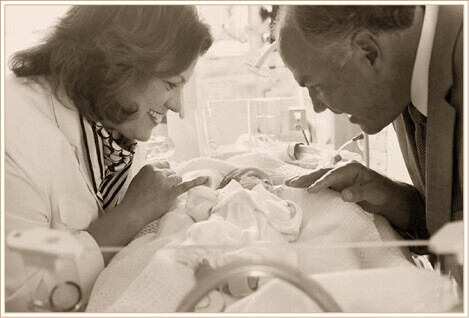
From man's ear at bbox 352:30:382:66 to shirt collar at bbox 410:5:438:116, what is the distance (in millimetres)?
70

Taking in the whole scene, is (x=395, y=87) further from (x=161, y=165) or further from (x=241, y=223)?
(x=161, y=165)

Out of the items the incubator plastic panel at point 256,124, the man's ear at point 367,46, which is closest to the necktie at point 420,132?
the man's ear at point 367,46

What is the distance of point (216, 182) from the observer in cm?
127

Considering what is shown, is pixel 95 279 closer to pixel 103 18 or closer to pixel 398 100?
pixel 103 18

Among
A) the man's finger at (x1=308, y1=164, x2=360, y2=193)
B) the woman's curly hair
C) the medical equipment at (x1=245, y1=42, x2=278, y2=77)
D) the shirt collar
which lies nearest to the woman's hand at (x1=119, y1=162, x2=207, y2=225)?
the woman's curly hair

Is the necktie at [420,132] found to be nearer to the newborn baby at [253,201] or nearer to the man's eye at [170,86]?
the newborn baby at [253,201]

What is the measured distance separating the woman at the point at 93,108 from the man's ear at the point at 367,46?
30 centimetres

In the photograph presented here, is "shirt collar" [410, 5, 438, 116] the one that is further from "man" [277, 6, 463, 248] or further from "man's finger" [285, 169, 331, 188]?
"man's finger" [285, 169, 331, 188]

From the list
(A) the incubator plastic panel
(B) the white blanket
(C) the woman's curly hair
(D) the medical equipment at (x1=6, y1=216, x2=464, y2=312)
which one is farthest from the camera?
(A) the incubator plastic panel

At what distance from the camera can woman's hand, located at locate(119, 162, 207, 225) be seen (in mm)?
1092

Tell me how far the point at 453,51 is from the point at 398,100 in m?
0.21

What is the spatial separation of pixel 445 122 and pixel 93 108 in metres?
0.64

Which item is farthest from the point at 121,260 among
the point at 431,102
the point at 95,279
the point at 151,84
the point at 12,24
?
the point at 431,102

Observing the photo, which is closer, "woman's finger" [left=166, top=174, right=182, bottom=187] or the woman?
the woman
